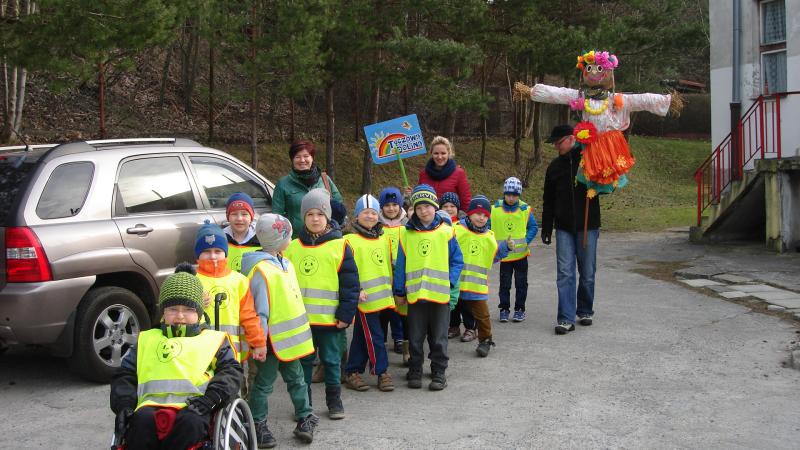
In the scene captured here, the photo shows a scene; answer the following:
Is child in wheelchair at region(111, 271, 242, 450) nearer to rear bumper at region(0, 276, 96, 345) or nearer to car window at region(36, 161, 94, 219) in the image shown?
rear bumper at region(0, 276, 96, 345)

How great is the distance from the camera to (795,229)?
540 inches

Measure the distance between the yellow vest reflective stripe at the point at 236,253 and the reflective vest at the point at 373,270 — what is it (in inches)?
30.1

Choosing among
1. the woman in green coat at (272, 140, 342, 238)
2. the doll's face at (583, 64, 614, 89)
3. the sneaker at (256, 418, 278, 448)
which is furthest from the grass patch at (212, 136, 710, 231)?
the sneaker at (256, 418, 278, 448)

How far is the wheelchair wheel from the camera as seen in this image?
14.3ft

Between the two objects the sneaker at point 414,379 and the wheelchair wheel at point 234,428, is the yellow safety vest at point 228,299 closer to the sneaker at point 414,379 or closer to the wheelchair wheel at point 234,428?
the wheelchair wheel at point 234,428

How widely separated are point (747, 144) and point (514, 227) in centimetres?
740

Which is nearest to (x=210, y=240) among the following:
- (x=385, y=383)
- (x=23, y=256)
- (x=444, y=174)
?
(x=23, y=256)

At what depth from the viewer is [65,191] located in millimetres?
6883

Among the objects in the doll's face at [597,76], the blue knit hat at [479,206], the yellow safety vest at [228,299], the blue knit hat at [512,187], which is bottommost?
the yellow safety vest at [228,299]

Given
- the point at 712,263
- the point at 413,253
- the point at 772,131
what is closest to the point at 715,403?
the point at 413,253

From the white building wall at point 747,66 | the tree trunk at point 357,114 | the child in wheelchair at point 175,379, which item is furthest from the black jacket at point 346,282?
the tree trunk at point 357,114

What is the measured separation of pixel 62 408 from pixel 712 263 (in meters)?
9.83

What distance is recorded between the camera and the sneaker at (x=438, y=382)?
22.1 ft

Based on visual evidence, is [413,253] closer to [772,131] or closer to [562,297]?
[562,297]
